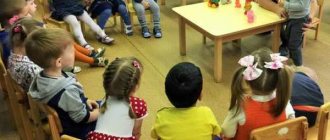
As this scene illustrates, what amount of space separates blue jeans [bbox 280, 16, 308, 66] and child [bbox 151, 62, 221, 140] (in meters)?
1.70

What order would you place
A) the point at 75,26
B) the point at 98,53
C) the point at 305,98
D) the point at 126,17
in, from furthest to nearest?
the point at 126,17 → the point at 75,26 → the point at 98,53 → the point at 305,98

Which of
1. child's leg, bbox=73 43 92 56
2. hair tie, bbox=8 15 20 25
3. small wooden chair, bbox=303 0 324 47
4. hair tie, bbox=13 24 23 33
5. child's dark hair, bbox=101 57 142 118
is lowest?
child's leg, bbox=73 43 92 56

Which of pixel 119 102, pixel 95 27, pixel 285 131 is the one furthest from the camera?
pixel 95 27

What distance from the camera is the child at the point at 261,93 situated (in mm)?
1740

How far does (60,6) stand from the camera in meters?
3.71

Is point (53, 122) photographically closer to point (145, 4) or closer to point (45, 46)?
point (45, 46)

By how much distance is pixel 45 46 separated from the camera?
189 centimetres

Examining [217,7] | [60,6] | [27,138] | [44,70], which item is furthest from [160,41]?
[44,70]

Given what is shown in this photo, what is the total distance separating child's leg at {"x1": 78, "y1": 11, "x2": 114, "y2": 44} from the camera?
384 centimetres

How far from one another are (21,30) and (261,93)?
4.20ft

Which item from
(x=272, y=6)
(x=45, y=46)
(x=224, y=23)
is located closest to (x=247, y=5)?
(x=272, y=6)

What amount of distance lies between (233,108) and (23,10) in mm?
1623

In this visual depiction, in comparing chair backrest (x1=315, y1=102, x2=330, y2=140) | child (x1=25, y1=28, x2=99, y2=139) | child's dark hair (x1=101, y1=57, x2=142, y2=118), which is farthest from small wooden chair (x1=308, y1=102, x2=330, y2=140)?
child (x1=25, y1=28, x2=99, y2=139)

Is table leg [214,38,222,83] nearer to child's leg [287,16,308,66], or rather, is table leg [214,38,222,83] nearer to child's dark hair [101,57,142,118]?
child's leg [287,16,308,66]
